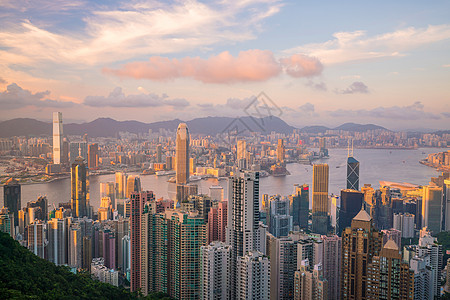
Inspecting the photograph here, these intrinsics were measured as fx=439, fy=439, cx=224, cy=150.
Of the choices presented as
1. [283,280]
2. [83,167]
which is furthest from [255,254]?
[83,167]

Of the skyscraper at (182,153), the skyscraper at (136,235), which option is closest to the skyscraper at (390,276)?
the skyscraper at (136,235)

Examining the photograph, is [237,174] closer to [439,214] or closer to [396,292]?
[396,292]

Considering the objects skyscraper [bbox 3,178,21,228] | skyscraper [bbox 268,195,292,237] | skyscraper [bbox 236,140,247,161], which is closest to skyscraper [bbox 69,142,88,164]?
skyscraper [bbox 3,178,21,228]

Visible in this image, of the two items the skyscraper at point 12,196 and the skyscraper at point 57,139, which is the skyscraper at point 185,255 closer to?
the skyscraper at point 12,196

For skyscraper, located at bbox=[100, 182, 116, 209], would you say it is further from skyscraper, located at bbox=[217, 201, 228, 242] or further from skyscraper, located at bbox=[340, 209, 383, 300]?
skyscraper, located at bbox=[340, 209, 383, 300]

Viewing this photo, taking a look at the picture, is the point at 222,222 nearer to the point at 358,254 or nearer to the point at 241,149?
the point at 358,254

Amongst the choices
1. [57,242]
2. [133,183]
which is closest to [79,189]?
[133,183]
